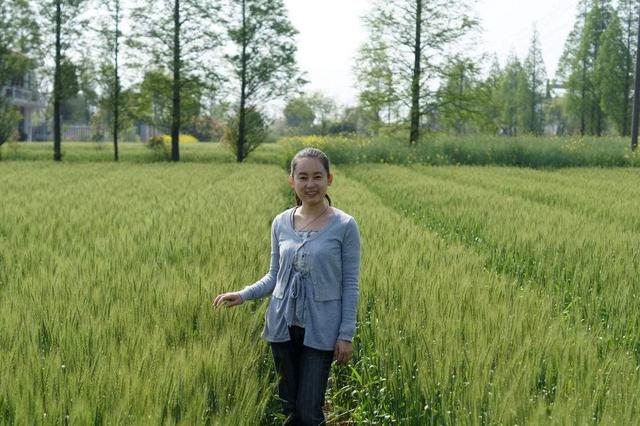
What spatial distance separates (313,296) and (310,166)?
0.52 m

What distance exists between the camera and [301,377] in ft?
7.98

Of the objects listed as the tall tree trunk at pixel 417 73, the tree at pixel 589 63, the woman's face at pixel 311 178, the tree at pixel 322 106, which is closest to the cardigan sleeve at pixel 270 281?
the woman's face at pixel 311 178

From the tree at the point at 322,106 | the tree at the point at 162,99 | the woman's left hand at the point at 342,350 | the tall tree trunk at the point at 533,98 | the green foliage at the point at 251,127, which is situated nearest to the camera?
the woman's left hand at the point at 342,350

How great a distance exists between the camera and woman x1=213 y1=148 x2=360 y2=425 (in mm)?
2365

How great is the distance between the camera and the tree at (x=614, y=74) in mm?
42750

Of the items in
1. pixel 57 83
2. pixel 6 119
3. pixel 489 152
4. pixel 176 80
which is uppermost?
pixel 176 80

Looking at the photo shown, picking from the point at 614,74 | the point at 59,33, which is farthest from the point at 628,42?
the point at 59,33

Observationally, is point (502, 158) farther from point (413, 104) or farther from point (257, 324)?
point (257, 324)

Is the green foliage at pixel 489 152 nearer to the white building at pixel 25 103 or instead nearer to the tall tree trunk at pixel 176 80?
the tall tree trunk at pixel 176 80

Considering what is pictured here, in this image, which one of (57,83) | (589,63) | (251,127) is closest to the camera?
(57,83)

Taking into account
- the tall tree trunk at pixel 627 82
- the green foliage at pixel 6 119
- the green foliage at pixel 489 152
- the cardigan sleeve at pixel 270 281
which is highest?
the tall tree trunk at pixel 627 82

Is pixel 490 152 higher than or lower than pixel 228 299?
higher

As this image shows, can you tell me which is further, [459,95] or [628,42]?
[628,42]

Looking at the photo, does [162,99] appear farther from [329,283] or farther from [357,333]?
[329,283]
